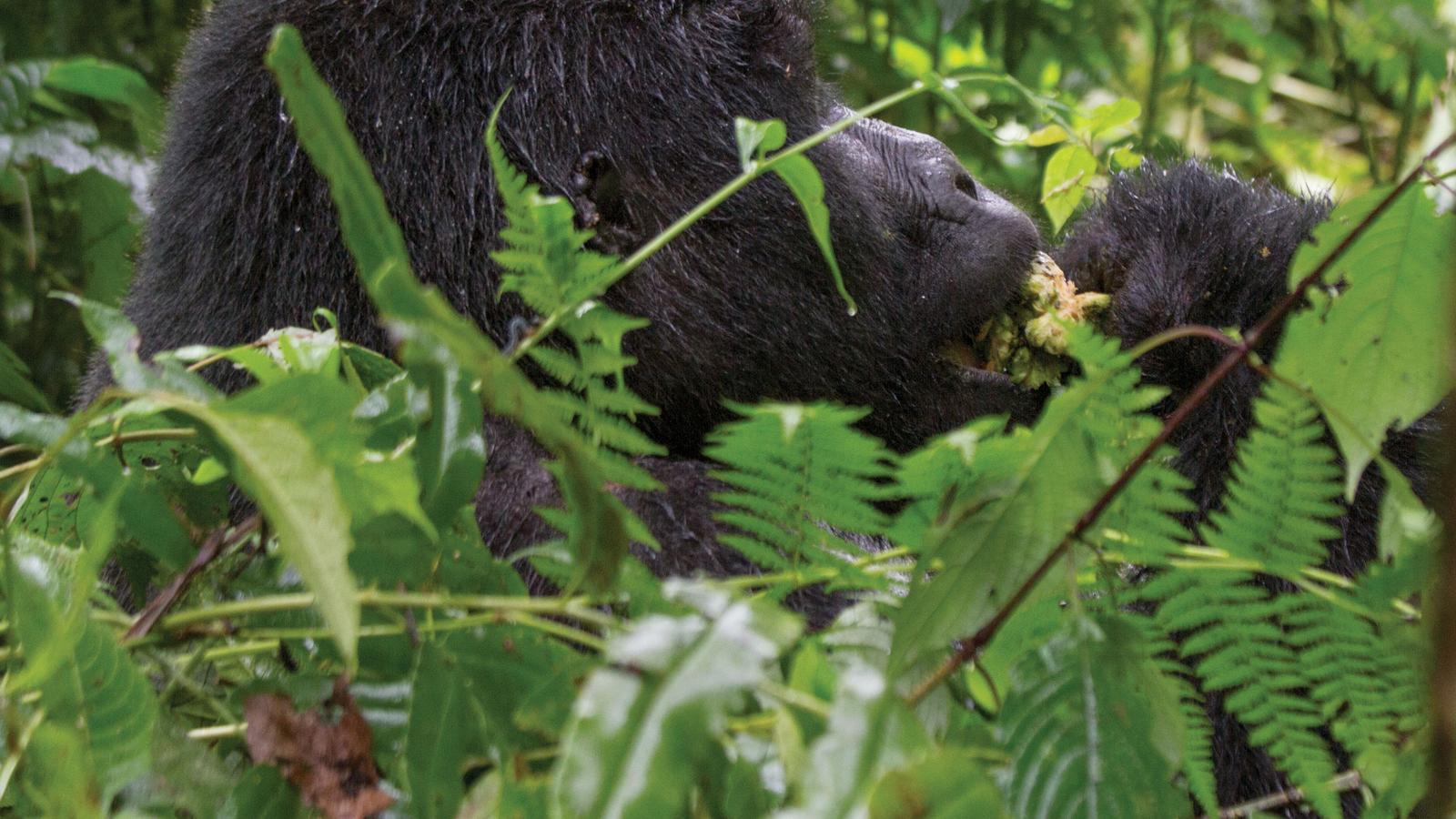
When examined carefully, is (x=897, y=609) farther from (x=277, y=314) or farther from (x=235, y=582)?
(x=277, y=314)

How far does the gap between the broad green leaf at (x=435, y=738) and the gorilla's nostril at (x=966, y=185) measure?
1305mm

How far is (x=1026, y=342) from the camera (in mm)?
1917

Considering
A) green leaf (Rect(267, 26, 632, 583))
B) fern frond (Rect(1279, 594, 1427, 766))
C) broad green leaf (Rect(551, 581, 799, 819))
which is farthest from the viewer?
fern frond (Rect(1279, 594, 1427, 766))

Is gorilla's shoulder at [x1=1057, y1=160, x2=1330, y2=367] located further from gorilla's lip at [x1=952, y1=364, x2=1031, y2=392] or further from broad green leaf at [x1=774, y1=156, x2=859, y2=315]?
broad green leaf at [x1=774, y1=156, x2=859, y2=315]

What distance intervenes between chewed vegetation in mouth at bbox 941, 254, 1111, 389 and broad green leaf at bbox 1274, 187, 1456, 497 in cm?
92

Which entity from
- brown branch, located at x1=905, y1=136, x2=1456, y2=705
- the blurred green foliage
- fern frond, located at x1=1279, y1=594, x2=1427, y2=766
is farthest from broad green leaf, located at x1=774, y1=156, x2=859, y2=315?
the blurred green foliage

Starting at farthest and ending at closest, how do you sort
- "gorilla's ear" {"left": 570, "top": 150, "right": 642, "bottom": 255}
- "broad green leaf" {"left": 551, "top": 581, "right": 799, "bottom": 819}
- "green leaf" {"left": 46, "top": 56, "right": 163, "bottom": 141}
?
"green leaf" {"left": 46, "top": 56, "right": 163, "bottom": 141} < "gorilla's ear" {"left": 570, "top": 150, "right": 642, "bottom": 255} < "broad green leaf" {"left": 551, "top": 581, "right": 799, "bottom": 819}

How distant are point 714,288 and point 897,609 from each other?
3.10 feet

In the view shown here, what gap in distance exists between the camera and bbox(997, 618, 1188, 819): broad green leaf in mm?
831

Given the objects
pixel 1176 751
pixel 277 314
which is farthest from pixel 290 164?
pixel 1176 751

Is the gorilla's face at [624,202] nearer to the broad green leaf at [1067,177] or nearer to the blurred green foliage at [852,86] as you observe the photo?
the broad green leaf at [1067,177]

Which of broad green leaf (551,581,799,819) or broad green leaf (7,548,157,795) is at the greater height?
broad green leaf (551,581,799,819)

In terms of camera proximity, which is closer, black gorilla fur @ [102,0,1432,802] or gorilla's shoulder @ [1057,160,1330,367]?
black gorilla fur @ [102,0,1432,802]

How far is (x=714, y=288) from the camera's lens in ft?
5.80
